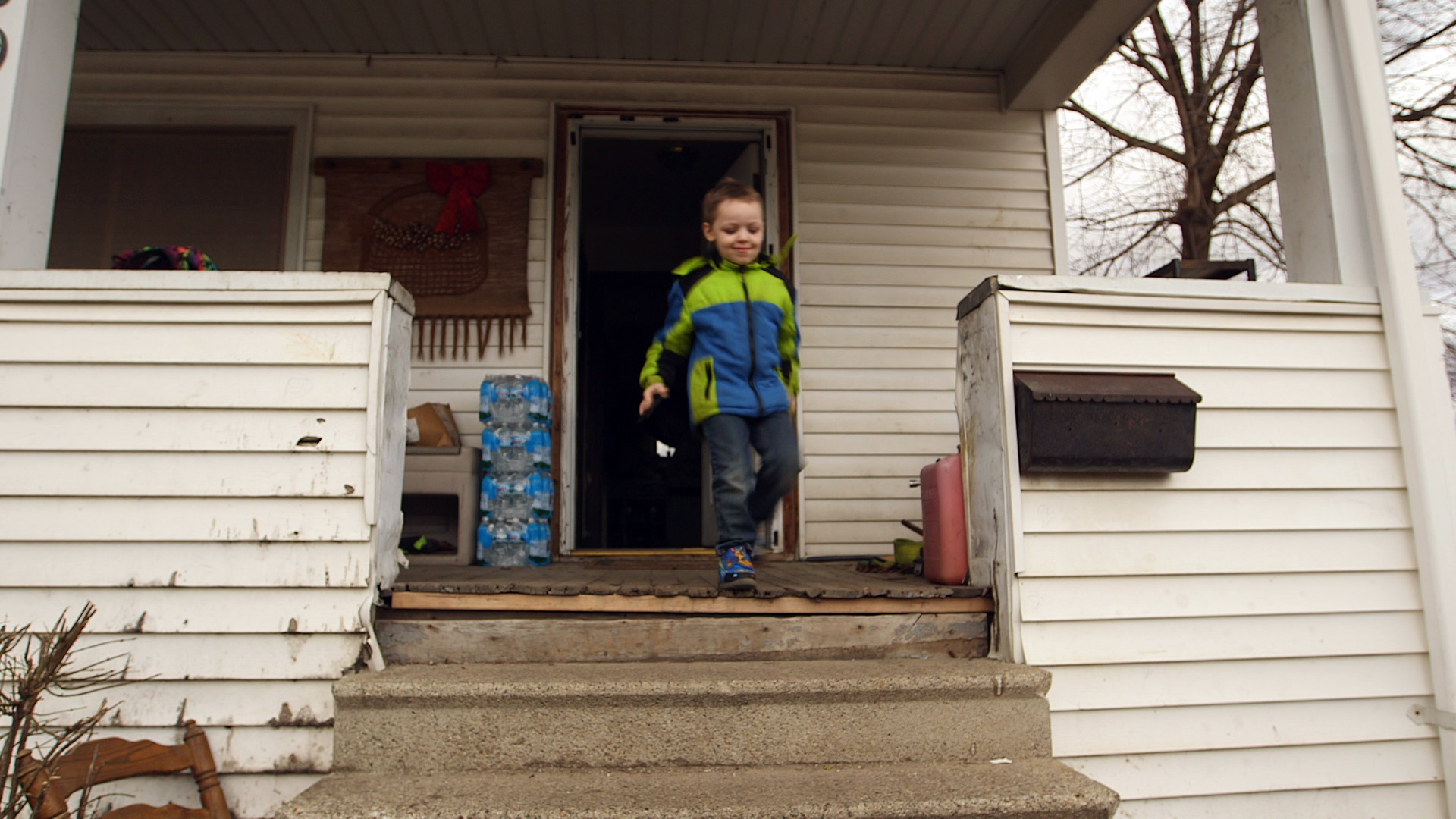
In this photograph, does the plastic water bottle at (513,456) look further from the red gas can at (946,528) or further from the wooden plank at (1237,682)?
the wooden plank at (1237,682)

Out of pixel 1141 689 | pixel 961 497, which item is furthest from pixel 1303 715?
pixel 961 497

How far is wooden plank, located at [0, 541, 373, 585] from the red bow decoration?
7.06ft

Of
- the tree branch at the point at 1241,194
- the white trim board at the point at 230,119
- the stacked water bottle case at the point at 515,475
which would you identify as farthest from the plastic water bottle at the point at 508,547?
the tree branch at the point at 1241,194

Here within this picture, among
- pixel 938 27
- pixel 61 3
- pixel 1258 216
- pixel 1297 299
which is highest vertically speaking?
pixel 1258 216

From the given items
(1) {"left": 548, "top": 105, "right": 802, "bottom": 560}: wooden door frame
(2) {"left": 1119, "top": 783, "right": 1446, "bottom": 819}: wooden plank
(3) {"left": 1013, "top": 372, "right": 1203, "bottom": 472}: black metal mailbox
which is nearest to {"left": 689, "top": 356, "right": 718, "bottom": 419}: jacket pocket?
(3) {"left": 1013, "top": 372, "right": 1203, "bottom": 472}: black metal mailbox

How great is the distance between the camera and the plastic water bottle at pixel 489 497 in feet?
11.3

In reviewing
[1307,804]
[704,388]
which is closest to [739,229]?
[704,388]

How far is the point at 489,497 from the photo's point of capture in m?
3.45

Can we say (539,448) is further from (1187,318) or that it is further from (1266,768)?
(1266,768)

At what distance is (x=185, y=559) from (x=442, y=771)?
2.98 ft

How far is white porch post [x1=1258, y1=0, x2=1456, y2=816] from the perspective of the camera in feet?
7.25

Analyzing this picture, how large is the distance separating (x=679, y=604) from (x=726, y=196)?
49.1 inches

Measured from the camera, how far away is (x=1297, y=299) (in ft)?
7.68

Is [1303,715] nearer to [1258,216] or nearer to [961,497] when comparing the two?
[961,497]
